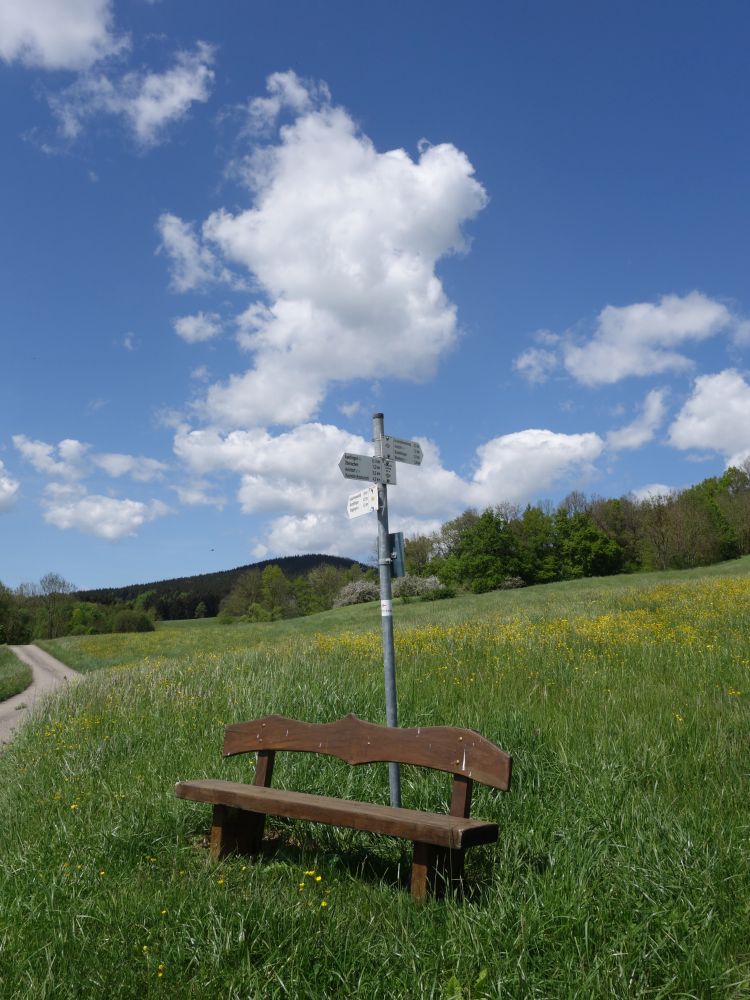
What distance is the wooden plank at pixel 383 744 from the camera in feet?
12.6

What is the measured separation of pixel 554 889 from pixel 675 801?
1257 mm

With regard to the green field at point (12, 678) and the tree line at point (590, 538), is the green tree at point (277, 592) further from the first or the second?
the green field at point (12, 678)

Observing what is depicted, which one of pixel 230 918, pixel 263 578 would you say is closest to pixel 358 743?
pixel 230 918

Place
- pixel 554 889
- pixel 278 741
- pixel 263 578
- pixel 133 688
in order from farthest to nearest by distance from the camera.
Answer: pixel 263 578
pixel 133 688
pixel 278 741
pixel 554 889

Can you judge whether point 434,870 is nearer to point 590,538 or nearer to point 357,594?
point 357,594

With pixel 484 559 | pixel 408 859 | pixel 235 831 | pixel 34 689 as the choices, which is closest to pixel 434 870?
pixel 408 859

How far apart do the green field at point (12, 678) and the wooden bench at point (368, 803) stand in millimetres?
14501

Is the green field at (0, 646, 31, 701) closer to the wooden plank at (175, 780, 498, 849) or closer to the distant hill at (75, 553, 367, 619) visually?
the wooden plank at (175, 780, 498, 849)

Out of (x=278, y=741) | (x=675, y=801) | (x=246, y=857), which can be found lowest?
(x=246, y=857)

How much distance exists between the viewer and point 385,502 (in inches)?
197

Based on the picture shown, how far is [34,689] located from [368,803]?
54.7 feet

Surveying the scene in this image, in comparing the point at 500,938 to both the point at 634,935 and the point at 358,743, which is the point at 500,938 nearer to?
the point at 634,935

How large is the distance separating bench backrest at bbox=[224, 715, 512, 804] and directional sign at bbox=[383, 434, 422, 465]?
5.79 feet

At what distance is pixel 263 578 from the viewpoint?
78500 millimetres
